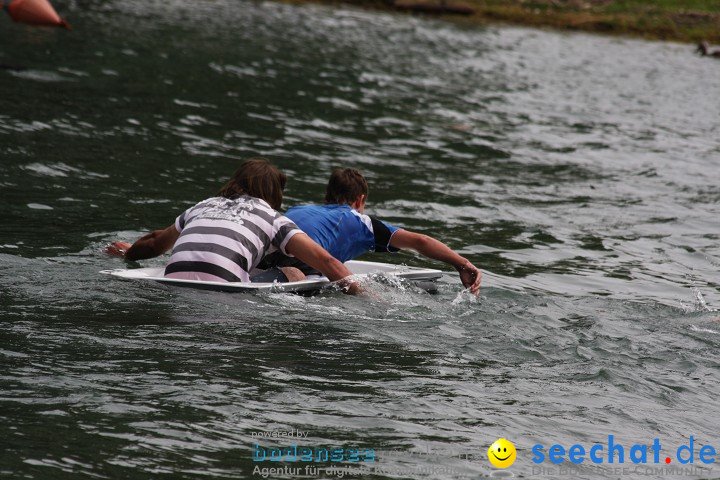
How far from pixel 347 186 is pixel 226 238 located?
156cm

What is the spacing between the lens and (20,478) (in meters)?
5.38

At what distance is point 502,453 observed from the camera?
6.30 meters

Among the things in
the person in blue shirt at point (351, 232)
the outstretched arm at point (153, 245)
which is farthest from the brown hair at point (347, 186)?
the outstretched arm at point (153, 245)

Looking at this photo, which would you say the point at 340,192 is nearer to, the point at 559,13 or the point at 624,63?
the point at 624,63

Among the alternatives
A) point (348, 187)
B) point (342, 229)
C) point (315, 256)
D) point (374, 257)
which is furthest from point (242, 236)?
point (374, 257)

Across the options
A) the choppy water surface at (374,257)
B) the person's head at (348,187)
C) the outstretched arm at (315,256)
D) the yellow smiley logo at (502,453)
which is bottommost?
the choppy water surface at (374,257)

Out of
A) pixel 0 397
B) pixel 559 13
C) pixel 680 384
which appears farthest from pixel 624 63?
pixel 0 397

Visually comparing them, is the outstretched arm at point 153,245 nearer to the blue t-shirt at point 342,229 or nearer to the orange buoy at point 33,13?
the blue t-shirt at point 342,229

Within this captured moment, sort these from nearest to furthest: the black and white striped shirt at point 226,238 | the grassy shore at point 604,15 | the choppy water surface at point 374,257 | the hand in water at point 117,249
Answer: the choppy water surface at point 374,257 → the black and white striped shirt at point 226,238 → the hand in water at point 117,249 → the grassy shore at point 604,15

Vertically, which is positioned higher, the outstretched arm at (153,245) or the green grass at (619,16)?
the green grass at (619,16)

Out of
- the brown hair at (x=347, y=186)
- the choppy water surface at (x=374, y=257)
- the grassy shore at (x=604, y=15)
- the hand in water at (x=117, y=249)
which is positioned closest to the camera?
the choppy water surface at (x=374, y=257)

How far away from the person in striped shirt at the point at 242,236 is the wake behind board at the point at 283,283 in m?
0.09

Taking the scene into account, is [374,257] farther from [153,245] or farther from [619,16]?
[619,16]

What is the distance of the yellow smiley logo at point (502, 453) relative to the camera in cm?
618
